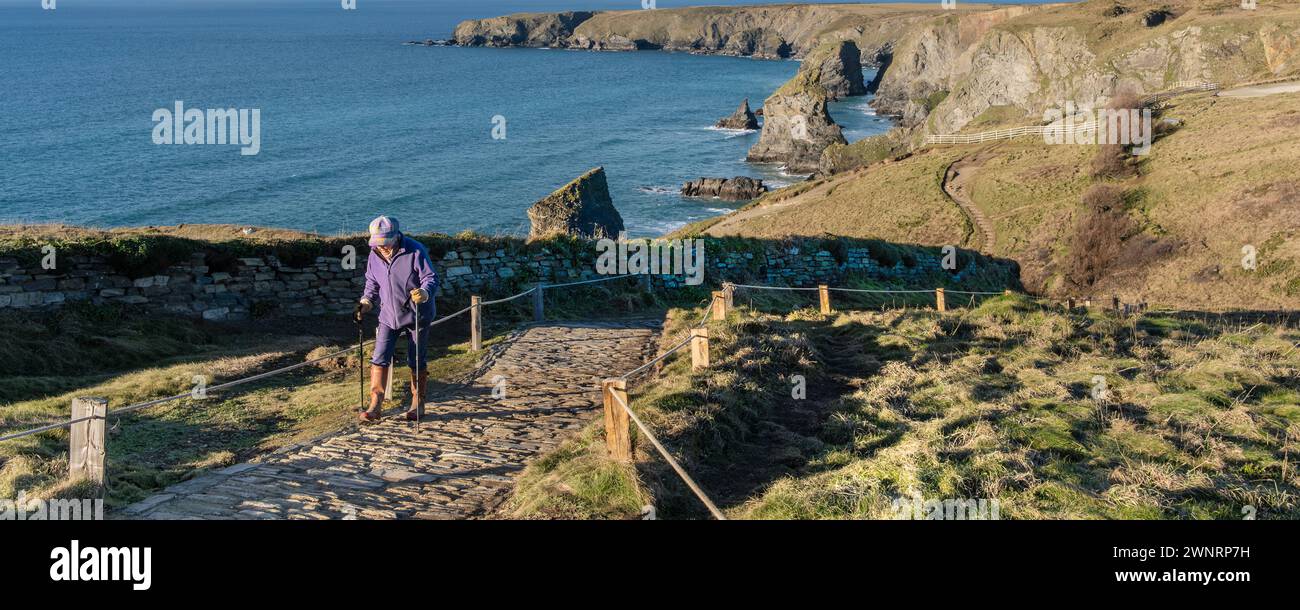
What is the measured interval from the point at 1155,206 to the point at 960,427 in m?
36.2

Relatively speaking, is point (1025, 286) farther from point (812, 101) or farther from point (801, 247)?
point (812, 101)

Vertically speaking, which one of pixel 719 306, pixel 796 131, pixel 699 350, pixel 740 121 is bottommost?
pixel 699 350

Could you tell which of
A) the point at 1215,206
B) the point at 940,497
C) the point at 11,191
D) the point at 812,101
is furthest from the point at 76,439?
the point at 812,101

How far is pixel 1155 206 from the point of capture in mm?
41281

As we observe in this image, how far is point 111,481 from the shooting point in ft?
27.9

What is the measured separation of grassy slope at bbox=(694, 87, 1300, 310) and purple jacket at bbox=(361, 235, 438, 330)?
28.0 metres

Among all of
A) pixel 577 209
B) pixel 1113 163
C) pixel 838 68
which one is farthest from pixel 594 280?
pixel 838 68

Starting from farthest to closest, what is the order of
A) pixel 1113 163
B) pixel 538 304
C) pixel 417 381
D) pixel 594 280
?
pixel 1113 163 → pixel 594 280 → pixel 538 304 → pixel 417 381

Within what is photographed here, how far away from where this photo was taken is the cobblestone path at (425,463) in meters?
8.17

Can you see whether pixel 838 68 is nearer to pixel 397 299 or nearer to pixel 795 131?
pixel 795 131

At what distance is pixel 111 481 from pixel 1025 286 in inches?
1355

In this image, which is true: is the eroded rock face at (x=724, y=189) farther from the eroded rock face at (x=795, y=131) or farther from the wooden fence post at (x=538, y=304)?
the wooden fence post at (x=538, y=304)

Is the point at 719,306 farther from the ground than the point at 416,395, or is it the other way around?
the point at 719,306

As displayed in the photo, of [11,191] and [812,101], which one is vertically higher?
[812,101]
